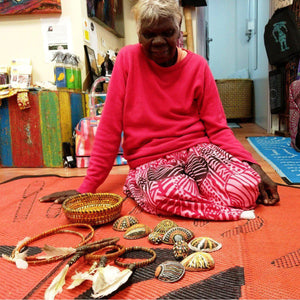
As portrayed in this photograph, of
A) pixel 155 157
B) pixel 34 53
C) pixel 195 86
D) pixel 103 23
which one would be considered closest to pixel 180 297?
pixel 155 157

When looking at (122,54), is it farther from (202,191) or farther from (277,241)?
(277,241)

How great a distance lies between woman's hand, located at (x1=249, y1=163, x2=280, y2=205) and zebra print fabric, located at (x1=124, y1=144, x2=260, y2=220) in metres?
0.07

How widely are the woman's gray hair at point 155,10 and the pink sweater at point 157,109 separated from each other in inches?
7.6

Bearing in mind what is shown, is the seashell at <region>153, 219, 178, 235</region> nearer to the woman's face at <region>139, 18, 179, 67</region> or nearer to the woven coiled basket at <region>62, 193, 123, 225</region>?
the woven coiled basket at <region>62, 193, 123, 225</region>

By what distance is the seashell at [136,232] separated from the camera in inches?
36.1

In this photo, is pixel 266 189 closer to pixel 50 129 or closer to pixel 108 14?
pixel 50 129

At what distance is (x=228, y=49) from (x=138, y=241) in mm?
5261

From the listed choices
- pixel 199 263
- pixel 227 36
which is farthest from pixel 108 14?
pixel 227 36

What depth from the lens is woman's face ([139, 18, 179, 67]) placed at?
1.06 meters

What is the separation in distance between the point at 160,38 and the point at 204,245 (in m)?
0.68

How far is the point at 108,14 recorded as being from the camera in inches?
110

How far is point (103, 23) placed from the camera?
2.70 metres

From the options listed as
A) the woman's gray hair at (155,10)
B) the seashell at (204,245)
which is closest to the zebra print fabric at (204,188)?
the seashell at (204,245)

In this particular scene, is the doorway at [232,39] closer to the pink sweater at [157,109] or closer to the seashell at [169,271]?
the pink sweater at [157,109]
